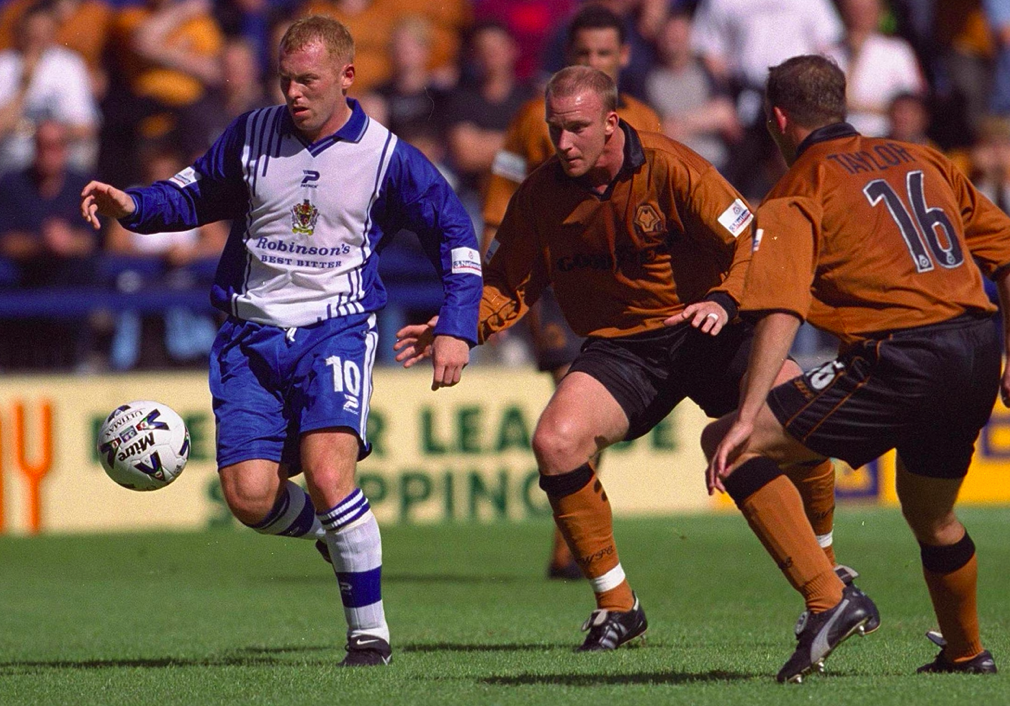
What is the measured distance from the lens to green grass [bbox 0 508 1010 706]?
5.45 metres

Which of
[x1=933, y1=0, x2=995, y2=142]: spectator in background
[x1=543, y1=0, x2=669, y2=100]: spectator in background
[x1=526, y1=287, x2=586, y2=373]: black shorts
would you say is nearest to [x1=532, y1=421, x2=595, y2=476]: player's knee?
[x1=526, y1=287, x2=586, y2=373]: black shorts

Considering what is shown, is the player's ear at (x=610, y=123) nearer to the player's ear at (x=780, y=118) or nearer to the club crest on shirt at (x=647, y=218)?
the club crest on shirt at (x=647, y=218)

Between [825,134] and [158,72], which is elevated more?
[825,134]

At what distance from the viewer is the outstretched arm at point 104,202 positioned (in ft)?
20.7

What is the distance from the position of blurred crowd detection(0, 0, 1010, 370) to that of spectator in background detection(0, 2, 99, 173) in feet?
0.06

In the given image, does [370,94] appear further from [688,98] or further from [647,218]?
[647,218]

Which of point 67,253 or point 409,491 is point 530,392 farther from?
point 67,253

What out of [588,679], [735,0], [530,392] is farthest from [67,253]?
[588,679]

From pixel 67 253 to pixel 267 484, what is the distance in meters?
7.33

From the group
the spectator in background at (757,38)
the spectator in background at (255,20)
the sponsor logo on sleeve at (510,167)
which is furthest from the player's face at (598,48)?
the spectator in background at (255,20)

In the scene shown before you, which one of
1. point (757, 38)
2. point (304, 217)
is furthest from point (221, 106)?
point (304, 217)

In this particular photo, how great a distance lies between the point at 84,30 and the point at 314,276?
10.1m

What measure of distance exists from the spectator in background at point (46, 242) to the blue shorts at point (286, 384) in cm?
657

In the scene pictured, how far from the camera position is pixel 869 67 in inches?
592
